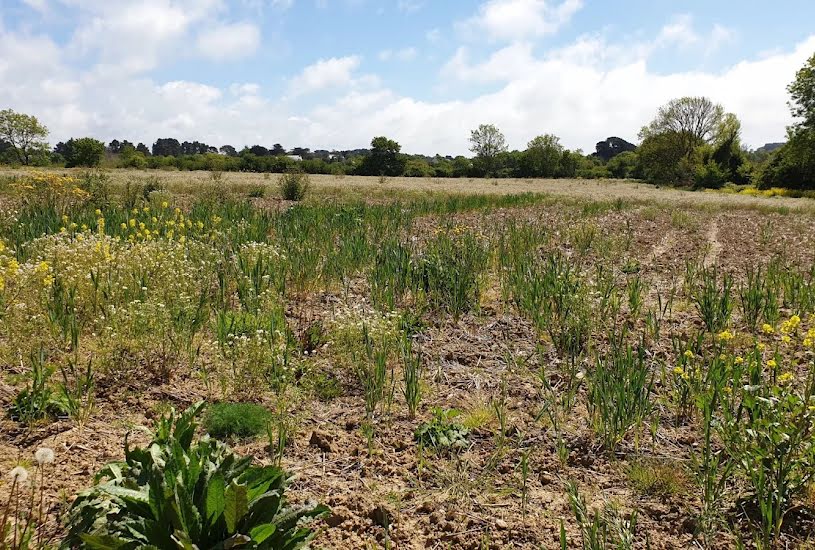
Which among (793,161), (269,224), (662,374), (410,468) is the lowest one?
(410,468)

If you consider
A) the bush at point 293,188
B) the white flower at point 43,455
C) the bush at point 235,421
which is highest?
the bush at point 293,188

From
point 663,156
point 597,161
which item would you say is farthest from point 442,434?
point 597,161

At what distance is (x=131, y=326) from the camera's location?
13.9ft

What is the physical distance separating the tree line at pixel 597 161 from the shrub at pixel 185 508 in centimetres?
2547

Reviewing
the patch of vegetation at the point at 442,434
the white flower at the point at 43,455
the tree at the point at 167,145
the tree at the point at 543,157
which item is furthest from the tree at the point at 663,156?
the tree at the point at 167,145

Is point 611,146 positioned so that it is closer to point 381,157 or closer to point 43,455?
point 381,157

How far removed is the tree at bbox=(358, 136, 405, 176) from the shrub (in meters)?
74.9

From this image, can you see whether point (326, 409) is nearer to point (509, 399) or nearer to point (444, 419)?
point (444, 419)

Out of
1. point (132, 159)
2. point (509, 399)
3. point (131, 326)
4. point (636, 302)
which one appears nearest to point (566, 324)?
point (636, 302)

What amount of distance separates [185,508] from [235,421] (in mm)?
1386

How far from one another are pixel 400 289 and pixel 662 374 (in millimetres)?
3015

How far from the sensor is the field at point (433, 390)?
8.46 ft

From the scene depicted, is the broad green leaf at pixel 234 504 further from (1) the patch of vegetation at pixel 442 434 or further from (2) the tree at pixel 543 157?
Answer: (2) the tree at pixel 543 157

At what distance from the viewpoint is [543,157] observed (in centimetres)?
7950
